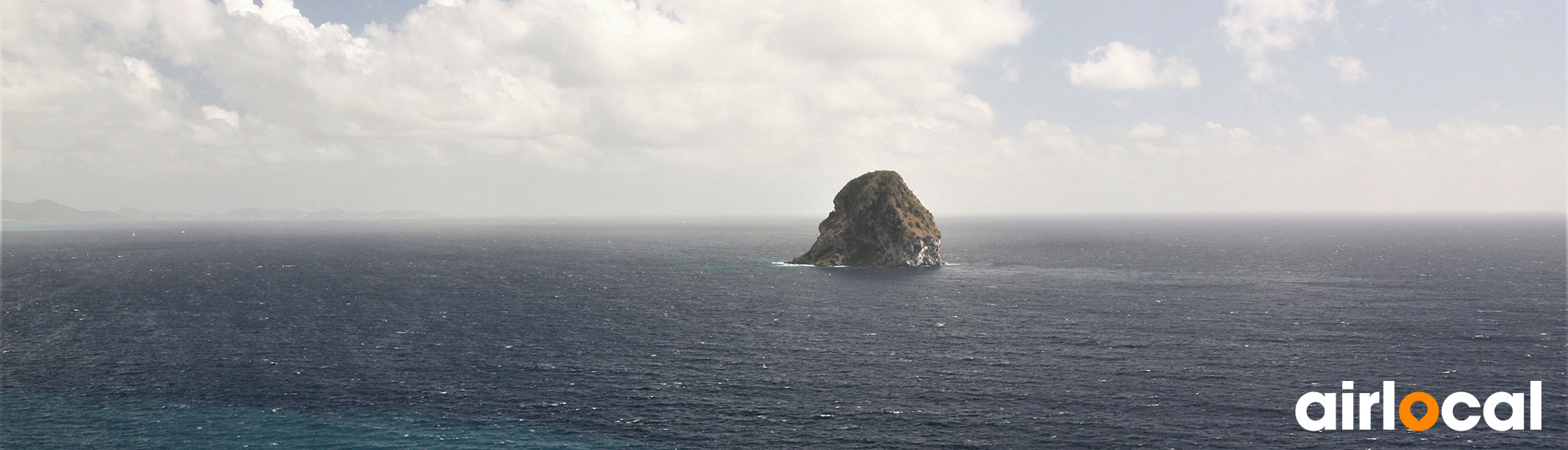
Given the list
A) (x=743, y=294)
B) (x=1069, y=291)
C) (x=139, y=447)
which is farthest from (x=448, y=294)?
(x=1069, y=291)

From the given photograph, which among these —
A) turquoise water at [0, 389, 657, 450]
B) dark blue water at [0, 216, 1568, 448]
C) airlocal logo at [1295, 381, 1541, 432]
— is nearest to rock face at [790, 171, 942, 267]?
dark blue water at [0, 216, 1568, 448]

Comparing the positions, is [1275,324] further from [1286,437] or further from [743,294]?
[743,294]

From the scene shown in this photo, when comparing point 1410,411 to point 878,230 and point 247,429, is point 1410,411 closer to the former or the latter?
point 247,429

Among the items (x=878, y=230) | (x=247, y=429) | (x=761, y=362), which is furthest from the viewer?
(x=878, y=230)

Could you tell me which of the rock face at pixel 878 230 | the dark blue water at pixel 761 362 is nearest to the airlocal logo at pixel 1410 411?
the dark blue water at pixel 761 362

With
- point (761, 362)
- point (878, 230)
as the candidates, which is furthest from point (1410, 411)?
point (878, 230)

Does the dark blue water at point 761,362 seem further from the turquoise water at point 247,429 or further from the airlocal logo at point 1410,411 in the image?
the airlocal logo at point 1410,411
